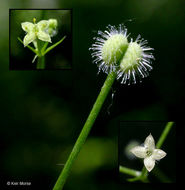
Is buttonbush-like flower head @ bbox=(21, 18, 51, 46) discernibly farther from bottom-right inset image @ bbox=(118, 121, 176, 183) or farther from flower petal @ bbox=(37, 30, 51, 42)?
bottom-right inset image @ bbox=(118, 121, 176, 183)

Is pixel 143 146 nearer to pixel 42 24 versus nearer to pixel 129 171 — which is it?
pixel 129 171

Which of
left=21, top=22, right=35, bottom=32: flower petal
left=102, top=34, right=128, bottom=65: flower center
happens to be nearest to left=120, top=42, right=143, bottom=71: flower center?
left=102, top=34, right=128, bottom=65: flower center

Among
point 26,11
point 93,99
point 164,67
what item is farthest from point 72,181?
point 26,11

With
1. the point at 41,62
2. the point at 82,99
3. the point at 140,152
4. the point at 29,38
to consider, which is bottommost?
the point at 140,152

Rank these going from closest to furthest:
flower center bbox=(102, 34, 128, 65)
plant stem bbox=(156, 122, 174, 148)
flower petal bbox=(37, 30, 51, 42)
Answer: flower center bbox=(102, 34, 128, 65) → flower petal bbox=(37, 30, 51, 42) → plant stem bbox=(156, 122, 174, 148)

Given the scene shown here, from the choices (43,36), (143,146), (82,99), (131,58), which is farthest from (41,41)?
(143,146)

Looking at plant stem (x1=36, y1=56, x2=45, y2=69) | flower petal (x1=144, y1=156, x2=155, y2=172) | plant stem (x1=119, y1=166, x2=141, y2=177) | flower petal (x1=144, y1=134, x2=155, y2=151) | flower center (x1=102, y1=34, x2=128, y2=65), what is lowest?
plant stem (x1=119, y1=166, x2=141, y2=177)

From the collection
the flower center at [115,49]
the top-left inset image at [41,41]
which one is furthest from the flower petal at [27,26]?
the flower center at [115,49]
